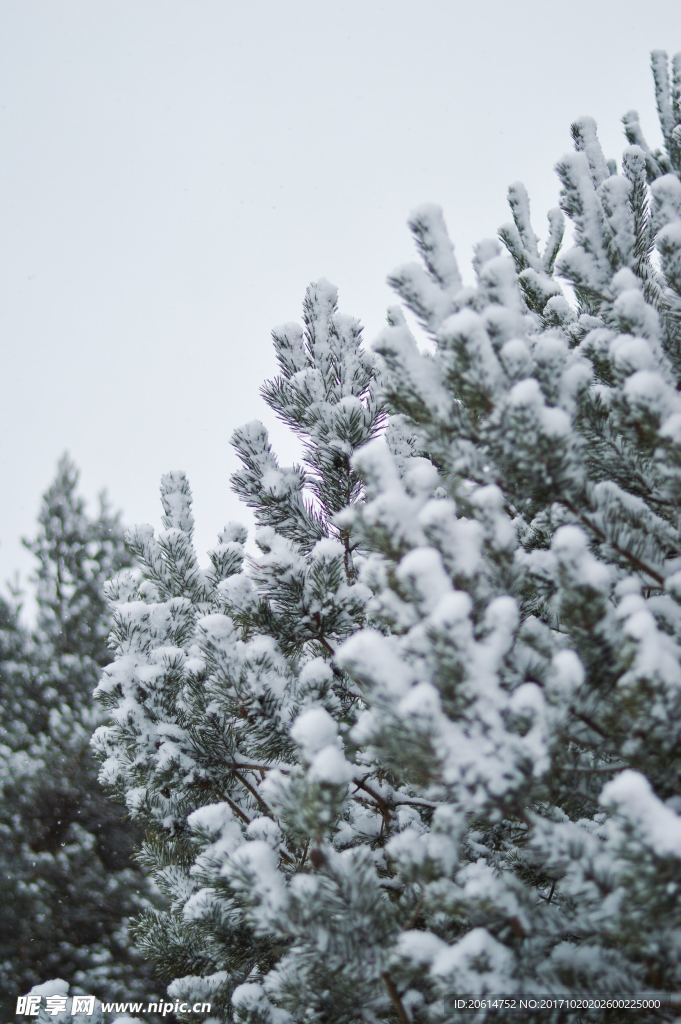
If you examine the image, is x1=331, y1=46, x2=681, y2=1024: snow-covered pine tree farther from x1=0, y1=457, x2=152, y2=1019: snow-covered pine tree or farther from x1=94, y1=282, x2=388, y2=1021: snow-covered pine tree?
x1=0, y1=457, x2=152, y2=1019: snow-covered pine tree

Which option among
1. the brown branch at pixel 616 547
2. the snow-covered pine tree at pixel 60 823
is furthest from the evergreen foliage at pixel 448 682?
the snow-covered pine tree at pixel 60 823

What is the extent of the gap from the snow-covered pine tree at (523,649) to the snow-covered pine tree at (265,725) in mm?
146

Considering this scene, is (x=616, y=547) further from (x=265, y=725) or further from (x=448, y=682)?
(x=265, y=725)

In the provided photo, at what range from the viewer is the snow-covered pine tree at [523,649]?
1048 mm

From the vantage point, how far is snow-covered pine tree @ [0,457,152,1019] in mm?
9938

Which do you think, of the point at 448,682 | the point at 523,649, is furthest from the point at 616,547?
the point at 448,682

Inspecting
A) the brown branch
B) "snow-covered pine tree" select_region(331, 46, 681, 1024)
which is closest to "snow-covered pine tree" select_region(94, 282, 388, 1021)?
"snow-covered pine tree" select_region(331, 46, 681, 1024)

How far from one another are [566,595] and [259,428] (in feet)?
4.88

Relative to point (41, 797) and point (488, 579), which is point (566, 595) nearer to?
point (488, 579)

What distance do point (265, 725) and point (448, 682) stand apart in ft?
2.72

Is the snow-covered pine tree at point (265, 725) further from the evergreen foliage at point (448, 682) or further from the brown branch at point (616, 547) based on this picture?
the brown branch at point (616, 547)

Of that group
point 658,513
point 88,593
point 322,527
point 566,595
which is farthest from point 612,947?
point 88,593

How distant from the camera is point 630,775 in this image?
3.21 feet

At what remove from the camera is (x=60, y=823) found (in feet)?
35.6
